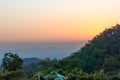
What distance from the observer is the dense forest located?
566 inches

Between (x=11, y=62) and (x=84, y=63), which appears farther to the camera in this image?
(x=84, y=63)

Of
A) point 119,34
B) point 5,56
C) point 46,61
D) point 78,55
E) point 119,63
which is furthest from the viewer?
point 119,34

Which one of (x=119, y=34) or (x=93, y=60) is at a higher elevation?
(x=119, y=34)

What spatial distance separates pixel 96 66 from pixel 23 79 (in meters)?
17.8

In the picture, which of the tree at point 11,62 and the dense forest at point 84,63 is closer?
the dense forest at point 84,63

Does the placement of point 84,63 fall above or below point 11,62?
below

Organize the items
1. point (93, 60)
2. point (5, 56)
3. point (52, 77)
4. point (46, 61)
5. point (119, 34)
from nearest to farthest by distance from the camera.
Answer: point (52, 77), point (5, 56), point (46, 61), point (93, 60), point (119, 34)

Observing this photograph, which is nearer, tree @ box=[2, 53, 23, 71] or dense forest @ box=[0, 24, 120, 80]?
dense forest @ box=[0, 24, 120, 80]

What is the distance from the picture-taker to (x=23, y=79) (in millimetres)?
12664

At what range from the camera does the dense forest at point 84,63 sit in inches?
566

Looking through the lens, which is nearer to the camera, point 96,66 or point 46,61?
point 46,61

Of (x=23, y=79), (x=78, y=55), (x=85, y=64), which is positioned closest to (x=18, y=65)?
(x=23, y=79)

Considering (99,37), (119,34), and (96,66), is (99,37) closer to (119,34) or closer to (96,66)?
(119,34)

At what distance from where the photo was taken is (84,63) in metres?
29.9
